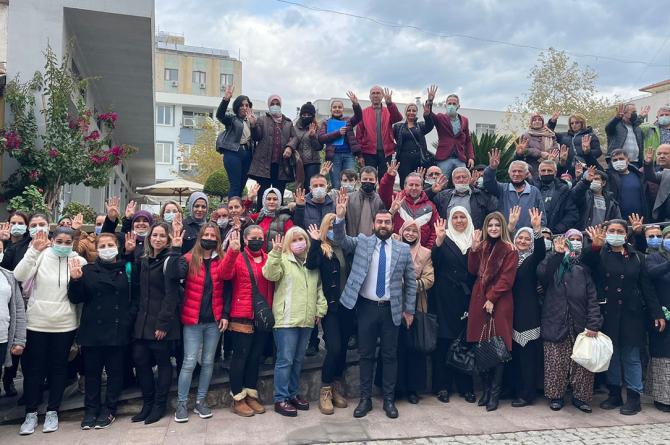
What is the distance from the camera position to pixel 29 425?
5.23 meters

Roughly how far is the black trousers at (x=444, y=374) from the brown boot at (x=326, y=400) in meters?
1.33

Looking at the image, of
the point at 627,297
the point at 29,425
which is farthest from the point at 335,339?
the point at 627,297

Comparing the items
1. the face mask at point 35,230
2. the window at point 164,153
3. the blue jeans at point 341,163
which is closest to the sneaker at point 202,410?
the face mask at point 35,230

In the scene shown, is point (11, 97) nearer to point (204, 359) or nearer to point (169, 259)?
point (169, 259)

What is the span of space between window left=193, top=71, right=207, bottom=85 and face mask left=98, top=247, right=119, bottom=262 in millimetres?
58657

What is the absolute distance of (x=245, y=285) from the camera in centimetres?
566

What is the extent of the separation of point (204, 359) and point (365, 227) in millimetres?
2463

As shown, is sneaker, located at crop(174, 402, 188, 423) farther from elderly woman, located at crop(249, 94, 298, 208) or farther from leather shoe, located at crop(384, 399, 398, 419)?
elderly woman, located at crop(249, 94, 298, 208)

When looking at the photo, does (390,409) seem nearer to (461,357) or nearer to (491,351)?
(461,357)

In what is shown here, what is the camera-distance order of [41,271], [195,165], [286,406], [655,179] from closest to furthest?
[41,271]
[286,406]
[655,179]
[195,165]

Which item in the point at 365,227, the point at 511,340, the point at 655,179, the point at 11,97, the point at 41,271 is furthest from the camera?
the point at 11,97

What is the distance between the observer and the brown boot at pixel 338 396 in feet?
19.7

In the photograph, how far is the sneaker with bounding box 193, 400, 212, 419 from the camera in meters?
5.62

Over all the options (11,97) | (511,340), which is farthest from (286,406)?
(11,97)
